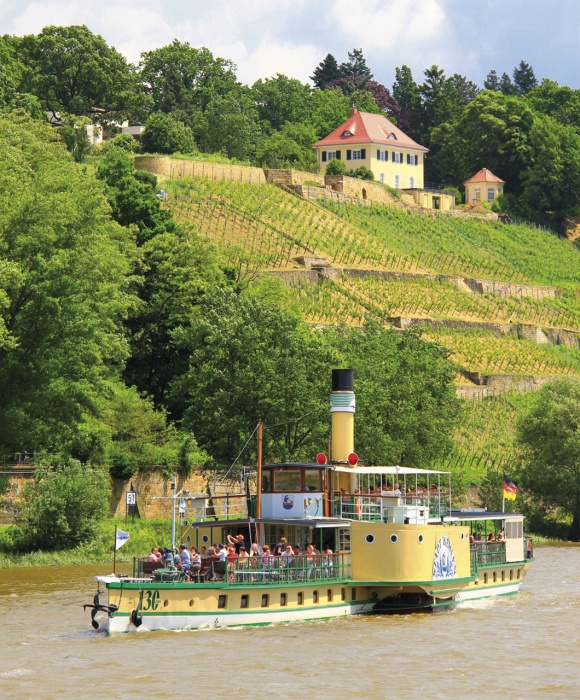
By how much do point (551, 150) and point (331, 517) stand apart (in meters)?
115

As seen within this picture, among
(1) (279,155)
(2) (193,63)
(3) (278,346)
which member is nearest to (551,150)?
(1) (279,155)

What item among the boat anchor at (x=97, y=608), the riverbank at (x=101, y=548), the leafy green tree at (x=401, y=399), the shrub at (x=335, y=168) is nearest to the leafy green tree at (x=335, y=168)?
the shrub at (x=335, y=168)

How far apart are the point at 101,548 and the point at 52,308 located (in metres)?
10.4

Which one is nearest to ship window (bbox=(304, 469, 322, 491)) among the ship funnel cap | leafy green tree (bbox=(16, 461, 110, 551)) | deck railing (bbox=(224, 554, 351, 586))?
deck railing (bbox=(224, 554, 351, 586))

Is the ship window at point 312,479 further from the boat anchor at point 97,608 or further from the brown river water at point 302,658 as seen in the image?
the boat anchor at point 97,608

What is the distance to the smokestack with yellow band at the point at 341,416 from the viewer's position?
164 feet

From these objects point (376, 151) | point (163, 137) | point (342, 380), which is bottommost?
point (342, 380)

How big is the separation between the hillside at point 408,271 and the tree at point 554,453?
18488 mm

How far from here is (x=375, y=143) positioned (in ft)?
504

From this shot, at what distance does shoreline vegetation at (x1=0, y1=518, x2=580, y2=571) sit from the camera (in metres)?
58.8

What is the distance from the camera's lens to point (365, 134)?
155500mm

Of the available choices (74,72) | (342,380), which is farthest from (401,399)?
(74,72)

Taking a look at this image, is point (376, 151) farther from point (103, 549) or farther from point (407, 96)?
point (103, 549)

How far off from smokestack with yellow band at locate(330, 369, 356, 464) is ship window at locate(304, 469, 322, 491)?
2.09 meters
